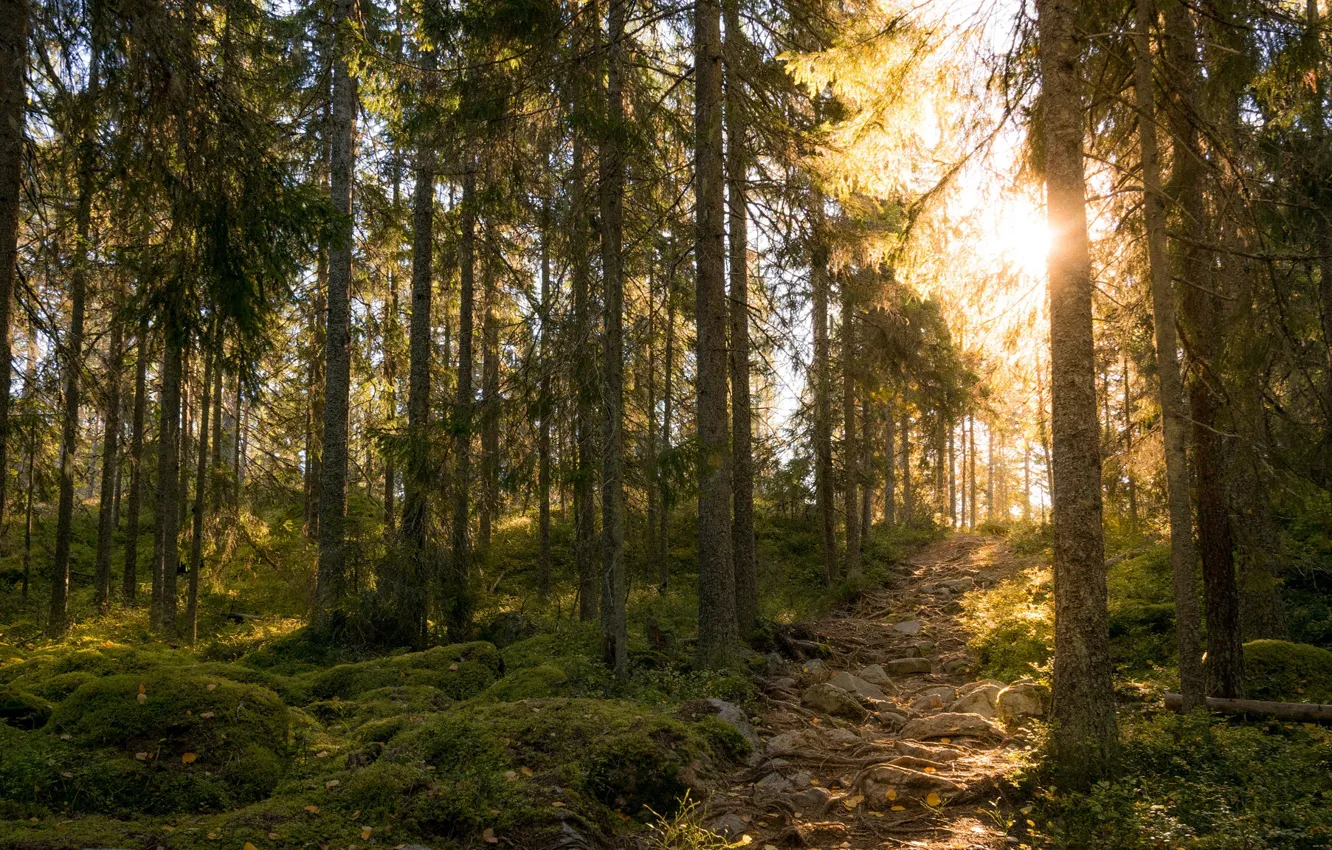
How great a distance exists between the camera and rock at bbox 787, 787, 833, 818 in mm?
5641

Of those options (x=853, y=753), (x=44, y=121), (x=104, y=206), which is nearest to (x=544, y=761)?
(x=853, y=753)

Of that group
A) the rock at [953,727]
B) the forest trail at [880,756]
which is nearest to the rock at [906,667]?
the forest trail at [880,756]

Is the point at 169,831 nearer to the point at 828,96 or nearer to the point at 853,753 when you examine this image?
the point at 853,753

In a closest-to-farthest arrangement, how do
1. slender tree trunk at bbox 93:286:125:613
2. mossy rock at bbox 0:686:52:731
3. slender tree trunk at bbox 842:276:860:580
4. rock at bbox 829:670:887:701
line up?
1. mossy rock at bbox 0:686:52:731
2. slender tree trunk at bbox 93:286:125:613
3. rock at bbox 829:670:887:701
4. slender tree trunk at bbox 842:276:860:580

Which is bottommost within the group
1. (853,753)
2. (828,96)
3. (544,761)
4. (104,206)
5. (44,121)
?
(853,753)

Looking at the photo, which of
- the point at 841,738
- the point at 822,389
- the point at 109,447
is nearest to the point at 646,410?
the point at 822,389

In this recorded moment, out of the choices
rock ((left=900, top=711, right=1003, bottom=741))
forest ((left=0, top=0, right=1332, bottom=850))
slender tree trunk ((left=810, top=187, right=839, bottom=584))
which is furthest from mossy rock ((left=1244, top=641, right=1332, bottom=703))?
slender tree trunk ((left=810, top=187, right=839, bottom=584))

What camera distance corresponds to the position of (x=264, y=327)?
6.11m

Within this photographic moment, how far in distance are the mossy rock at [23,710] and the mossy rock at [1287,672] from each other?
1094cm

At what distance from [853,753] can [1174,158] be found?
7.27 meters

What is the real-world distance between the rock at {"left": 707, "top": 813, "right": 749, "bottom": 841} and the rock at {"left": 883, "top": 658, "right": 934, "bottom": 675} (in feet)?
20.0

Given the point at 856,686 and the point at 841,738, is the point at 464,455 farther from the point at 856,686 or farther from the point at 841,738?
the point at 841,738

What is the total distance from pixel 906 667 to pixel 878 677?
99cm

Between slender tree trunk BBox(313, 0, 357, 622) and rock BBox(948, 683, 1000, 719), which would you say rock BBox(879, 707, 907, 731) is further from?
slender tree trunk BBox(313, 0, 357, 622)
